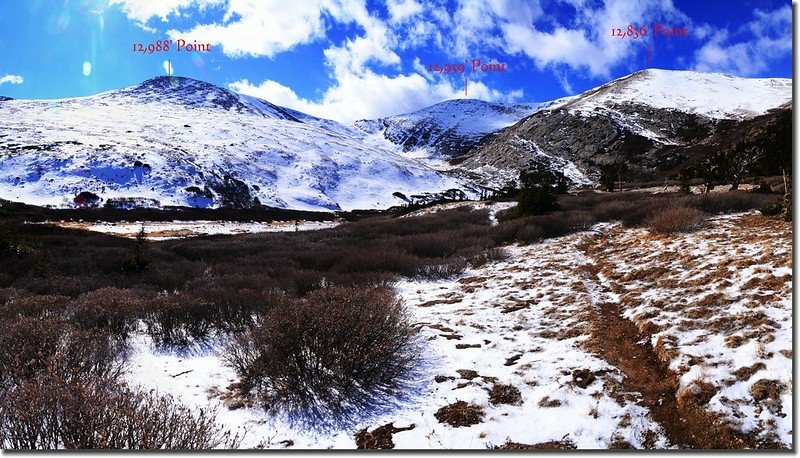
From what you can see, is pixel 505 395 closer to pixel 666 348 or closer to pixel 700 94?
pixel 666 348

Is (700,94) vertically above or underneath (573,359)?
above

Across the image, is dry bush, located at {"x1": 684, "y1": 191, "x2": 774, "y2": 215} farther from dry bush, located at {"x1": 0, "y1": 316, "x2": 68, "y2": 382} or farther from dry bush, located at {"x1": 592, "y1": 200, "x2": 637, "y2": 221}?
dry bush, located at {"x1": 0, "y1": 316, "x2": 68, "y2": 382}

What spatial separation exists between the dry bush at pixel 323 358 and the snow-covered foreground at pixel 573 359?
355mm

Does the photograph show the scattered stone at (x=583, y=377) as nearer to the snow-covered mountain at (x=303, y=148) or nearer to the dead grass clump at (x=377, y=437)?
the dead grass clump at (x=377, y=437)

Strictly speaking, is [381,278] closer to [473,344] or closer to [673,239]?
[473,344]

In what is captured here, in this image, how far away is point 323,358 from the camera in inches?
224

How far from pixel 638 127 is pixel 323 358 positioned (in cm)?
14144

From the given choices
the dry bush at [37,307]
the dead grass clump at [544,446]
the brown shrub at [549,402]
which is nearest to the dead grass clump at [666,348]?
the brown shrub at [549,402]

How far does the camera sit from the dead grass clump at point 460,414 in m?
4.68

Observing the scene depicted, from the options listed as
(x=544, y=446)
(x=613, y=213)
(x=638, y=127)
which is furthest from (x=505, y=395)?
(x=638, y=127)

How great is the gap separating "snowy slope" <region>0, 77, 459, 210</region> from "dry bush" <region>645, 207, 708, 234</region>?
6711cm

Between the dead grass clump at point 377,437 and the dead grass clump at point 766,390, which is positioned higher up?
the dead grass clump at point 766,390

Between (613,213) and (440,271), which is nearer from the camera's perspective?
(440,271)

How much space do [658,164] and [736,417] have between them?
381ft
